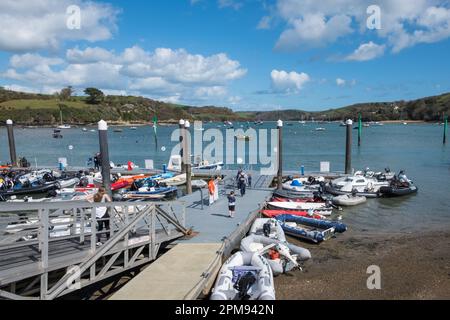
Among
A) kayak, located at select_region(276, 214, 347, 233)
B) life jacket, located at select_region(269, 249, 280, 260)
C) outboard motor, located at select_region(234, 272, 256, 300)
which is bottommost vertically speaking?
kayak, located at select_region(276, 214, 347, 233)

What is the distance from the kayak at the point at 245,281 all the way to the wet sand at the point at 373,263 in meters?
1.37

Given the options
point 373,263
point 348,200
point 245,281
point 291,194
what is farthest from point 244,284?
point 348,200

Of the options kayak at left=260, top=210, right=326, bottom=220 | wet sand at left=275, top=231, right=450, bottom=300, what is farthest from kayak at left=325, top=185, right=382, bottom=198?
wet sand at left=275, top=231, right=450, bottom=300

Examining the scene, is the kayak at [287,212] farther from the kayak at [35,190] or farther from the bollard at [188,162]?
the kayak at [35,190]

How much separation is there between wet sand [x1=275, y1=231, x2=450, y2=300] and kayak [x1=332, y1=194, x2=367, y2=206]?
20.1 feet

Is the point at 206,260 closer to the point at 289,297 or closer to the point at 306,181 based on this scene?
the point at 289,297

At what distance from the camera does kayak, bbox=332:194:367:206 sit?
81.0ft

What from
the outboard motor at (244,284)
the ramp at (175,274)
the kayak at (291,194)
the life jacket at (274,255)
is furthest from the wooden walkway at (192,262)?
the kayak at (291,194)

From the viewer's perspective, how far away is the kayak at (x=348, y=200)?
2469cm

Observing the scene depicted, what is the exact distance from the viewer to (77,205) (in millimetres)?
8938

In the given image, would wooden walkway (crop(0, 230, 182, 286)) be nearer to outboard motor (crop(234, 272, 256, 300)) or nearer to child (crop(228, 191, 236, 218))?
outboard motor (crop(234, 272, 256, 300))

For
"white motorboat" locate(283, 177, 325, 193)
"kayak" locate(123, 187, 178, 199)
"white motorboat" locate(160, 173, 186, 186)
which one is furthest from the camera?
"white motorboat" locate(160, 173, 186, 186)

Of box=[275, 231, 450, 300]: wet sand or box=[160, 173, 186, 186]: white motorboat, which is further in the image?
box=[160, 173, 186, 186]: white motorboat

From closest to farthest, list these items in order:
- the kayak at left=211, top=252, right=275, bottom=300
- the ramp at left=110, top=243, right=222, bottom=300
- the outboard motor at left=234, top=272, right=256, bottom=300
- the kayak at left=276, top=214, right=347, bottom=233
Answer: the ramp at left=110, top=243, right=222, bottom=300 < the kayak at left=211, top=252, right=275, bottom=300 < the outboard motor at left=234, top=272, right=256, bottom=300 < the kayak at left=276, top=214, right=347, bottom=233
